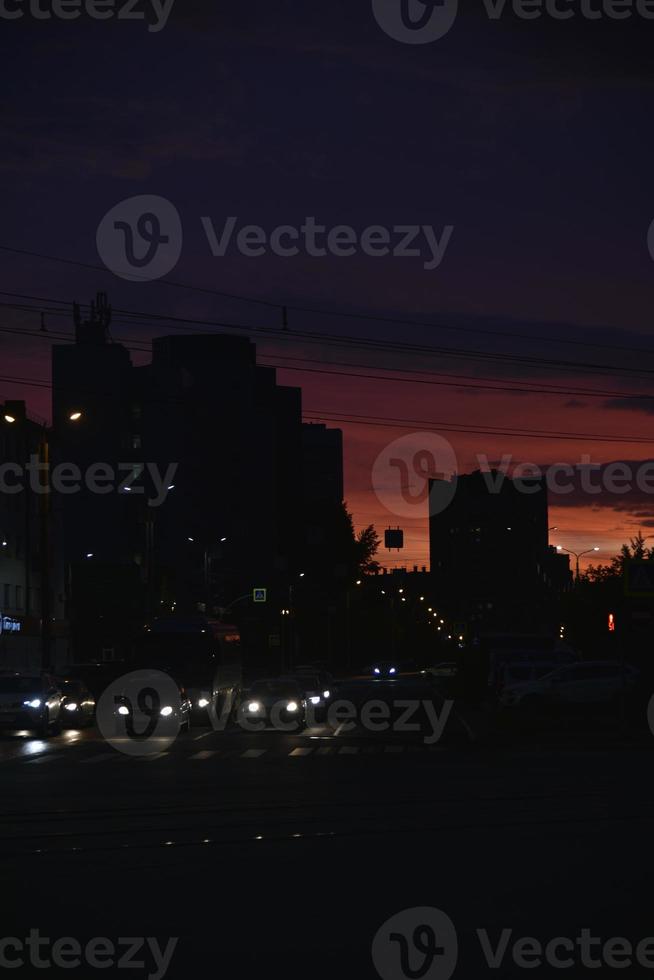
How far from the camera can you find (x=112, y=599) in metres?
Answer: 90.9

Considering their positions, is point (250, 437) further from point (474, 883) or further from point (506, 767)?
point (474, 883)

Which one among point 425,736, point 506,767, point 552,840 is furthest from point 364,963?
point 425,736

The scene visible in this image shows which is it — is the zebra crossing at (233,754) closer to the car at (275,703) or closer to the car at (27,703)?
the car at (27,703)

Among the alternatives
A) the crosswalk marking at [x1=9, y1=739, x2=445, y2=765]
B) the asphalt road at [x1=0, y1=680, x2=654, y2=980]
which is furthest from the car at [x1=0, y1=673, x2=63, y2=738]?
the asphalt road at [x1=0, y1=680, x2=654, y2=980]

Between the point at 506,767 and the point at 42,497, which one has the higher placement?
the point at 42,497

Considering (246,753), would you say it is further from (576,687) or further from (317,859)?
(317,859)

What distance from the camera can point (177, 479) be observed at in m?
124

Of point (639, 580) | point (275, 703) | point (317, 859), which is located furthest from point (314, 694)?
point (317, 859)

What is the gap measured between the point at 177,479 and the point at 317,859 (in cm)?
11112

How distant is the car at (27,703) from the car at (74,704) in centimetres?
324

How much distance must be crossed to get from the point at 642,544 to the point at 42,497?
69216mm

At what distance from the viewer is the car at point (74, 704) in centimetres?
4347

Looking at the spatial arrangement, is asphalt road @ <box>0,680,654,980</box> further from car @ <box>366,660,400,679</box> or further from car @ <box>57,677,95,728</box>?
car @ <box>366,660,400,679</box>

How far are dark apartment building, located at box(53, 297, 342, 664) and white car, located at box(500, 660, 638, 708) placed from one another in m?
42.0
